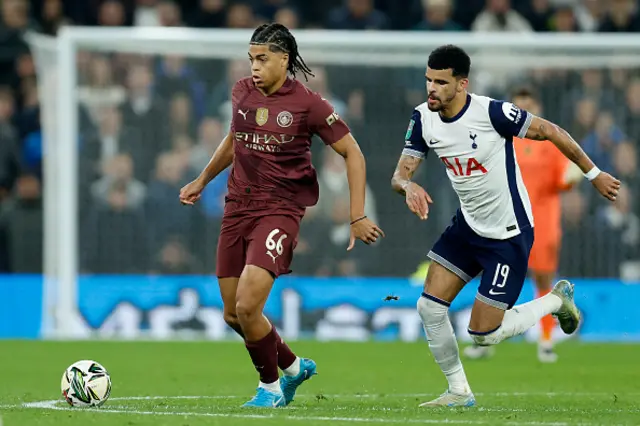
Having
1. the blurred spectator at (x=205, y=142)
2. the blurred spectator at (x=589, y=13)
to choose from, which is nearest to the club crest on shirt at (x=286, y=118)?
the blurred spectator at (x=205, y=142)

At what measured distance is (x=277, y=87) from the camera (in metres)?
8.80

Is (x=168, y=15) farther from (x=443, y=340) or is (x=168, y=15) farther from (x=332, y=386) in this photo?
(x=443, y=340)

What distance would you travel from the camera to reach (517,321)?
8.93 meters

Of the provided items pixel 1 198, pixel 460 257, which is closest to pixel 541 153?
pixel 460 257

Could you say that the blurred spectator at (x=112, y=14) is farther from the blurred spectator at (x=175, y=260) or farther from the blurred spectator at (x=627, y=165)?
the blurred spectator at (x=627, y=165)

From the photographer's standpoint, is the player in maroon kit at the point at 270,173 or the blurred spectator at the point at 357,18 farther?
the blurred spectator at the point at 357,18

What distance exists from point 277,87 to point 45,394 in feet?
9.47

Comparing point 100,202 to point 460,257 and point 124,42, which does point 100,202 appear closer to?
point 124,42

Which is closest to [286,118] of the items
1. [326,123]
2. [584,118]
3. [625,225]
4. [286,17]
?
[326,123]

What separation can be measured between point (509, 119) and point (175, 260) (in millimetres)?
8512

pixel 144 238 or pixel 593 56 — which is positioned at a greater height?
pixel 593 56

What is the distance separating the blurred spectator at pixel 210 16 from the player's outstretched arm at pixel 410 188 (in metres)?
10.8

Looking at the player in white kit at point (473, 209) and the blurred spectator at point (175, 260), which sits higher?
the player in white kit at point (473, 209)

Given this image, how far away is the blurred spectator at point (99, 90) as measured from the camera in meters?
16.8
